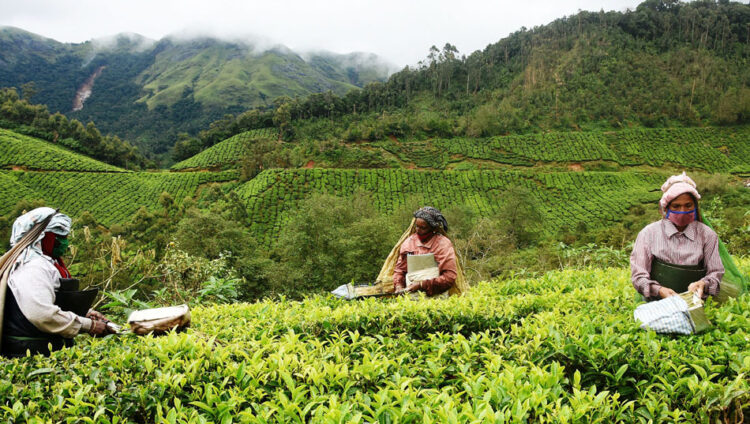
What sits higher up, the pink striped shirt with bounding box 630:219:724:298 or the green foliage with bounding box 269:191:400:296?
the pink striped shirt with bounding box 630:219:724:298

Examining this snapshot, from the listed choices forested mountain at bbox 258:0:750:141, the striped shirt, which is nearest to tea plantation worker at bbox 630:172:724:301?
the striped shirt

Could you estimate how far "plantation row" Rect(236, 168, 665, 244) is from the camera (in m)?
33.2

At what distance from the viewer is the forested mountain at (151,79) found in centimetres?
9894

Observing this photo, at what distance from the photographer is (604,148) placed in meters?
46.4

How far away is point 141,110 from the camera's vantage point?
10131cm

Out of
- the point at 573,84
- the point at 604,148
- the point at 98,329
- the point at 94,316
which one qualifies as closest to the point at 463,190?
the point at 604,148

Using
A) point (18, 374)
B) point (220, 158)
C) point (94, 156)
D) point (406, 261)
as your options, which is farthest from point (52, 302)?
point (94, 156)

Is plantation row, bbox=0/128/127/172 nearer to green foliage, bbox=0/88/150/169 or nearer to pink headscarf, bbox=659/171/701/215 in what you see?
green foliage, bbox=0/88/150/169

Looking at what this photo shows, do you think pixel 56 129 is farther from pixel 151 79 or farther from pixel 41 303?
pixel 151 79

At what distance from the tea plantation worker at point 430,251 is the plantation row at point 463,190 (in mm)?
28413

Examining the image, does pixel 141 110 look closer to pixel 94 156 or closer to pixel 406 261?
pixel 94 156

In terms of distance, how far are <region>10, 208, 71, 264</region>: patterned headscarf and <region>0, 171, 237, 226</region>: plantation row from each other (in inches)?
1476

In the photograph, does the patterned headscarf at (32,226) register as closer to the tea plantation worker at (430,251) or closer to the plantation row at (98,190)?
the tea plantation worker at (430,251)

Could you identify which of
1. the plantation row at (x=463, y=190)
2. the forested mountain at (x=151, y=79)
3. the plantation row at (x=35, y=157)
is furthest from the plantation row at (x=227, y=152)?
the forested mountain at (x=151, y=79)
